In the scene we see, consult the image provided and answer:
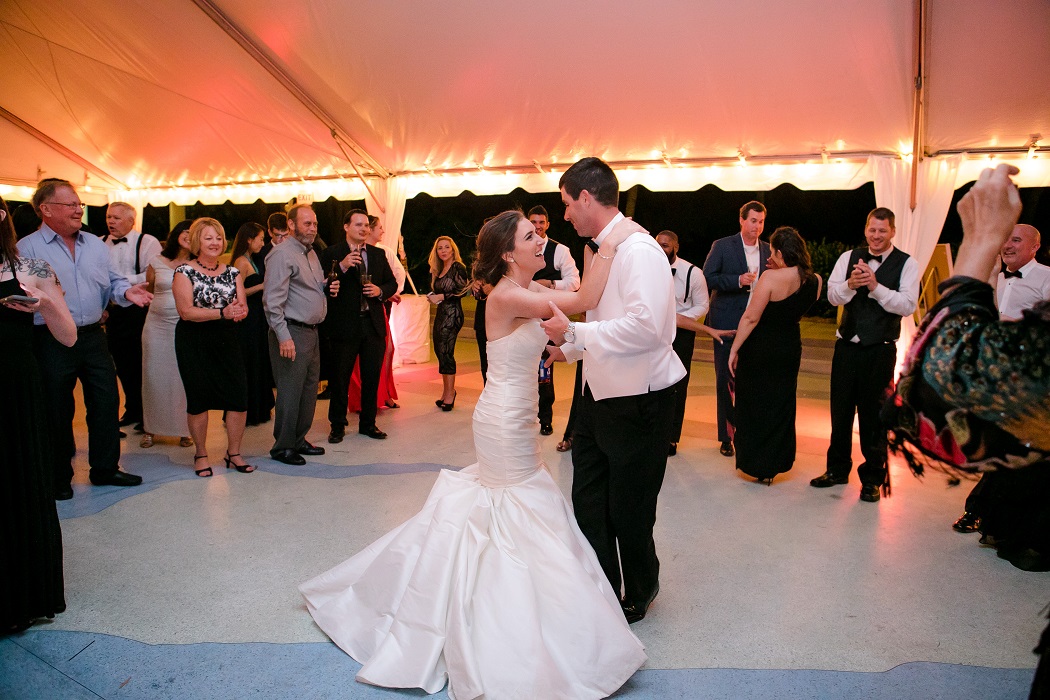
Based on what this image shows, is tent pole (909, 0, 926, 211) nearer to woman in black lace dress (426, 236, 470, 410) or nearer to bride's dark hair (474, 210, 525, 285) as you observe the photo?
bride's dark hair (474, 210, 525, 285)

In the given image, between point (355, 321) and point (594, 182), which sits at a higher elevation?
point (594, 182)

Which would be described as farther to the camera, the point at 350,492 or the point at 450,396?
the point at 450,396

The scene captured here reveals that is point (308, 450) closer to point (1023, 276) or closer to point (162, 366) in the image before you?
point (162, 366)

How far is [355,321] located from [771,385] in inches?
125

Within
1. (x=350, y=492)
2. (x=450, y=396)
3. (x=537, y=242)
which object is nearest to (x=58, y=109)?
(x=450, y=396)

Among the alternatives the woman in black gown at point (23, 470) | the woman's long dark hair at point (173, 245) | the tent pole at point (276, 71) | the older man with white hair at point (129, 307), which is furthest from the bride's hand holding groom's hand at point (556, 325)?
the tent pole at point (276, 71)

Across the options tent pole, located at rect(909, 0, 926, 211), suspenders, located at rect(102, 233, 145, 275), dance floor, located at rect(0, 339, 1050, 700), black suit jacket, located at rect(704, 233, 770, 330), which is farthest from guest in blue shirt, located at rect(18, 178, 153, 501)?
tent pole, located at rect(909, 0, 926, 211)

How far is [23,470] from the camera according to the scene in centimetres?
266

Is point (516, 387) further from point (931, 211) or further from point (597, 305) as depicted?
point (931, 211)

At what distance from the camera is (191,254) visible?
4.66 m

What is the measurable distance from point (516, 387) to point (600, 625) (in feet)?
3.16

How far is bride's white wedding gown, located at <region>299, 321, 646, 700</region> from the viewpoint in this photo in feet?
7.70

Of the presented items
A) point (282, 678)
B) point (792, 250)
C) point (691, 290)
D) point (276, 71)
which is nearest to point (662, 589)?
point (282, 678)

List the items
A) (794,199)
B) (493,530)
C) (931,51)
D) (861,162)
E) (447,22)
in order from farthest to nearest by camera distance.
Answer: (794,199)
(861,162)
(447,22)
(931,51)
(493,530)
